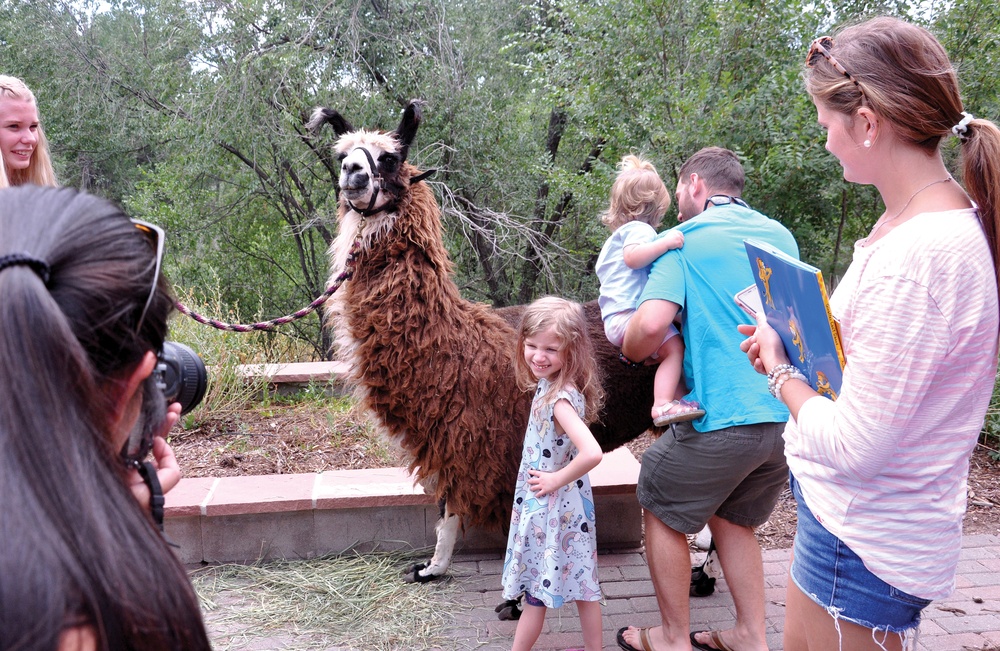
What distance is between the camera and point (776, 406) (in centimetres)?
279

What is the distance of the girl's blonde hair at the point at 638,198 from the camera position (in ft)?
10.5

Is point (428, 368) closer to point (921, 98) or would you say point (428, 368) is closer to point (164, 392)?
point (164, 392)

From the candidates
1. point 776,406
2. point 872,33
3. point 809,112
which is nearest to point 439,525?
point 776,406

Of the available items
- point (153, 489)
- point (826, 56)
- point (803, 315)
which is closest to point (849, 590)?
point (803, 315)

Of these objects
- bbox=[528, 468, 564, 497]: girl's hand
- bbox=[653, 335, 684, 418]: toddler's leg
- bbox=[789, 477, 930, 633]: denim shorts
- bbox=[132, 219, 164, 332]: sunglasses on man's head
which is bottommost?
bbox=[528, 468, 564, 497]: girl's hand

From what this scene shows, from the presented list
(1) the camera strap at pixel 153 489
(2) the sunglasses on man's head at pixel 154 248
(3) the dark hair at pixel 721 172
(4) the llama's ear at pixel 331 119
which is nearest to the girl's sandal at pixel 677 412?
(3) the dark hair at pixel 721 172

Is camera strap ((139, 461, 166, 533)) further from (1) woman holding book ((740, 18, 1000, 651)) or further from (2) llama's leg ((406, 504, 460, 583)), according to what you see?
(2) llama's leg ((406, 504, 460, 583))

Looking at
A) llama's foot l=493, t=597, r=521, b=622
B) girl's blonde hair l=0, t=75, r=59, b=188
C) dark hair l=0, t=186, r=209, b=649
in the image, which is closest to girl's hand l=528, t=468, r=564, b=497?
llama's foot l=493, t=597, r=521, b=622

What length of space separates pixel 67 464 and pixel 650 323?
224cm

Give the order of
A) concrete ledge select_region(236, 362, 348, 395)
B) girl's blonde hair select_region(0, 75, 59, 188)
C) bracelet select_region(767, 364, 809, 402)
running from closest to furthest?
bracelet select_region(767, 364, 809, 402) → girl's blonde hair select_region(0, 75, 59, 188) → concrete ledge select_region(236, 362, 348, 395)

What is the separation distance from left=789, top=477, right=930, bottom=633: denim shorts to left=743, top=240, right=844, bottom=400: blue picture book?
36 centimetres

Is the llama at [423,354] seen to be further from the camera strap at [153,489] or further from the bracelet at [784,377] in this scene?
the camera strap at [153,489]

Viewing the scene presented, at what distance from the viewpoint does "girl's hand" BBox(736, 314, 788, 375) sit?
1.88 metres

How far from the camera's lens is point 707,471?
2.78 m
